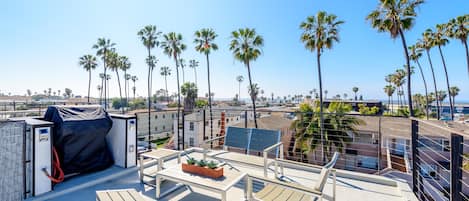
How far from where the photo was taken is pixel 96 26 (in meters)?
8.93

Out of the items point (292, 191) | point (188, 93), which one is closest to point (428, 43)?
point (292, 191)

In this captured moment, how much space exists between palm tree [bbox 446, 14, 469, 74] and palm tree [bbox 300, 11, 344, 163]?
8648 millimetres

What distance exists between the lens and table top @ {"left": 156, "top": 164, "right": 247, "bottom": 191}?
7.41 ft

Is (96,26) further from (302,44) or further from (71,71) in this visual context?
(71,71)

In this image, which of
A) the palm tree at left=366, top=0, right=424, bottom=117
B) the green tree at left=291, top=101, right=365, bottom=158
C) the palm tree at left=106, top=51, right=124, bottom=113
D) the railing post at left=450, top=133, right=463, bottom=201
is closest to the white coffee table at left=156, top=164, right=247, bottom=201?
the railing post at left=450, top=133, right=463, bottom=201

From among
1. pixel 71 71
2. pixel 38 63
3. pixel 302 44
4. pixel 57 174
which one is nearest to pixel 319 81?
pixel 302 44

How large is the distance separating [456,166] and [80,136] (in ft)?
13.2

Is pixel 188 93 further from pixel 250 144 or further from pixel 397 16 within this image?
pixel 250 144

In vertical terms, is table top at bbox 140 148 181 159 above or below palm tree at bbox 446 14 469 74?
below

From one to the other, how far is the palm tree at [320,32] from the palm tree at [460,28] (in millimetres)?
8648

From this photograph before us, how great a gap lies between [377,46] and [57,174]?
2113cm

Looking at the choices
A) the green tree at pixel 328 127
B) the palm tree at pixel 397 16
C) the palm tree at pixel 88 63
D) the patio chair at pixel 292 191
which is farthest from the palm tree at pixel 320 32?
the palm tree at pixel 88 63

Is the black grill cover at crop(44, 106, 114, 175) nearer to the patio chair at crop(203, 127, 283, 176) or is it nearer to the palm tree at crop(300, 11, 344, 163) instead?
the patio chair at crop(203, 127, 283, 176)

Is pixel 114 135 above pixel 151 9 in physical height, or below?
below
